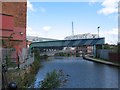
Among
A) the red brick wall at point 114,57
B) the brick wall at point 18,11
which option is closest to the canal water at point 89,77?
the brick wall at point 18,11

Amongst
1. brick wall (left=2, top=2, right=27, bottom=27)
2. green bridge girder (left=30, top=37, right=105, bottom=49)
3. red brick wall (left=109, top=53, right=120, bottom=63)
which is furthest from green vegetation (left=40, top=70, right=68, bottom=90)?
green bridge girder (left=30, top=37, right=105, bottom=49)

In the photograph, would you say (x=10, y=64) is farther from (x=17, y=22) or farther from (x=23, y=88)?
(x=17, y=22)

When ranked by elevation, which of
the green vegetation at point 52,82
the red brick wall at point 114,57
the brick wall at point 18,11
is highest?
the brick wall at point 18,11

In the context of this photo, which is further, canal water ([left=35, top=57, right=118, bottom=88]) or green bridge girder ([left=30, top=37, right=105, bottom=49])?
green bridge girder ([left=30, top=37, right=105, bottom=49])

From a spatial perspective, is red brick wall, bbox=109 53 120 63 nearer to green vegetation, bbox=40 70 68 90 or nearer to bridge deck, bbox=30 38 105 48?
bridge deck, bbox=30 38 105 48

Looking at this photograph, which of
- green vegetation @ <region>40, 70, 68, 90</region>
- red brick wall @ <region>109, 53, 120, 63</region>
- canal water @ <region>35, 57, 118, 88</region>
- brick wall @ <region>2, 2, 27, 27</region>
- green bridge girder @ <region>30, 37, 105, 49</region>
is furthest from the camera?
green bridge girder @ <region>30, 37, 105, 49</region>

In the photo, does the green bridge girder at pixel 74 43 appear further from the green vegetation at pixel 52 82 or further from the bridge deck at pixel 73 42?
the green vegetation at pixel 52 82

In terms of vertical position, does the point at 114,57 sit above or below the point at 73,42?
below

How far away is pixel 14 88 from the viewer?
5438 millimetres

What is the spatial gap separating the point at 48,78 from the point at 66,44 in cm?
5793

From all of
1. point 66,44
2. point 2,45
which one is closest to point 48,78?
point 2,45

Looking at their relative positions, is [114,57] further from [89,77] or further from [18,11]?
[18,11]

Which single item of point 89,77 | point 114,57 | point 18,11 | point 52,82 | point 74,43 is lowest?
point 89,77

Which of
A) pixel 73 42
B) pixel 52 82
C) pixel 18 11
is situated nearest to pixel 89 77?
pixel 18 11
